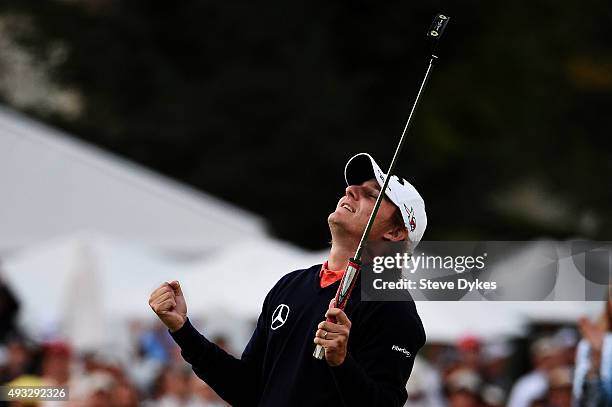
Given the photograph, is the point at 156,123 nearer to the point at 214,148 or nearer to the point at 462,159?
the point at 214,148

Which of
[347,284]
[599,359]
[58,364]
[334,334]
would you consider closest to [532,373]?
[58,364]

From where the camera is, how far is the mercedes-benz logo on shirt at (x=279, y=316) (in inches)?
211

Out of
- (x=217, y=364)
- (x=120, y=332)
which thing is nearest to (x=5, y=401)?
(x=217, y=364)

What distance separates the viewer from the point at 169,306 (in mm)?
5383

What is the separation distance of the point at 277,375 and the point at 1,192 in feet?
58.5

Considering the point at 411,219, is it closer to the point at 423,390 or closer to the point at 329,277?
the point at 329,277

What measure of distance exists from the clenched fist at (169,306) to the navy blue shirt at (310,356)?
5cm

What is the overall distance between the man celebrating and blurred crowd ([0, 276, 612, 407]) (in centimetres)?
252

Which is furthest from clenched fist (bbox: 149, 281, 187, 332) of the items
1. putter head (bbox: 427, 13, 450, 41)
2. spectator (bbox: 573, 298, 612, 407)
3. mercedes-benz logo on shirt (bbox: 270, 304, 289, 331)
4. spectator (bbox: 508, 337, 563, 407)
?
spectator (bbox: 508, 337, 563, 407)

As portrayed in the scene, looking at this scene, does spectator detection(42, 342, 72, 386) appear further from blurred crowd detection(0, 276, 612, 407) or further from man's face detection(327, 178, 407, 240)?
man's face detection(327, 178, 407, 240)

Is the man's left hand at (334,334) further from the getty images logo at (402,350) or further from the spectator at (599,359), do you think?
the spectator at (599,359)

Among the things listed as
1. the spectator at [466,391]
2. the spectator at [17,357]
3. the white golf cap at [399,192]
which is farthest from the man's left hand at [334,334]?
the spectator at [17,357]

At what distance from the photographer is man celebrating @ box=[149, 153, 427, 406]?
4922 millimetres

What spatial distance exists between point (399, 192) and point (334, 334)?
82 centimetres
